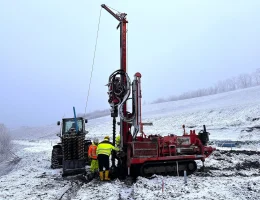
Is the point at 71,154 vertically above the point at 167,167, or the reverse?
the point at 71,154

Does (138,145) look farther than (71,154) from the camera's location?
No

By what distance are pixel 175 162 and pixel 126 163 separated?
1868 mm

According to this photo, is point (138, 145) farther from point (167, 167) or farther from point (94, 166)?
point (94, 166)

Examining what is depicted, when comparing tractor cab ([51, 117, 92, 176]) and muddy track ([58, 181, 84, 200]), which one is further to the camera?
tractor cab ([51, 117, 92, 176])

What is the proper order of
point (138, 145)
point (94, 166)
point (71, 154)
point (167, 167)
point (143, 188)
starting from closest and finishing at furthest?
point (143, 188)
point (138, 145)
point (167, 167)
point (94, 166)
point (71, 154)

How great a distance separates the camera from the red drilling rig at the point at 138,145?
9.87 m

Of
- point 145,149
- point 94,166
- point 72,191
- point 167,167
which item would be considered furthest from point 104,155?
point 167,167

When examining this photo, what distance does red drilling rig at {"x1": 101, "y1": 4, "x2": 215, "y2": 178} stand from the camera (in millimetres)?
9867

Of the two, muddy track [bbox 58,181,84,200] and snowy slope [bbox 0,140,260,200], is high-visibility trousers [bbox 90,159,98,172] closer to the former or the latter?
snowy slope [bbox 0,140,260,200]

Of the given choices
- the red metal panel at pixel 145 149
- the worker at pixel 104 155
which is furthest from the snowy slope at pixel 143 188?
the red metal panel at pixel 145 149

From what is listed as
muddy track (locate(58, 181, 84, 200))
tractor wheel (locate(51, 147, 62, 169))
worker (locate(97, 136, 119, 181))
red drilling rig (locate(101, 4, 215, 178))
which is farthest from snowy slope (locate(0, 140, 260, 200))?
tractor wheel (locate(51, 147, 62, 169))

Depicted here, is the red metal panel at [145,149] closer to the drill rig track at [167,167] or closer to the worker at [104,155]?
the drill rig track at [167,167]

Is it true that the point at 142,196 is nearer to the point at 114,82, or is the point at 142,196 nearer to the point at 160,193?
the point at 160,193

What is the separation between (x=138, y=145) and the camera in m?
9.89
